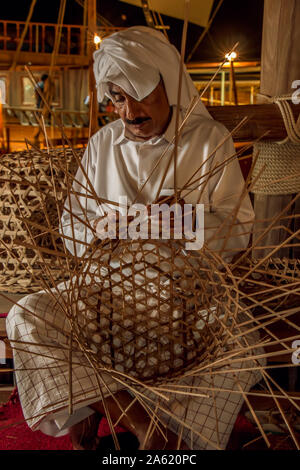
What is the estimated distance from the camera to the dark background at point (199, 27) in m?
8.06

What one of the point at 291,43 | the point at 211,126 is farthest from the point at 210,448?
the point at 291,43

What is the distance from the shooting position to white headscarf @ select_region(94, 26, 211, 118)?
1.34 m

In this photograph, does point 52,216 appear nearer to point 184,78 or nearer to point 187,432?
point 184,78

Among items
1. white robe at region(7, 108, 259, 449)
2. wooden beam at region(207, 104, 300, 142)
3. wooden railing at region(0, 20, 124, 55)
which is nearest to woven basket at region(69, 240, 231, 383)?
white robe at region(7, 108, 259, 449)

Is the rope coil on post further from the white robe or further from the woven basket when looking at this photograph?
the woven basket

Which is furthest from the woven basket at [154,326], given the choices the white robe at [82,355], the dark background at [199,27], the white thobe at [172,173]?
the dark background at [199,27]

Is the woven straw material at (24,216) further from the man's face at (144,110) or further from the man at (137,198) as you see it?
the man's face at (144,110)

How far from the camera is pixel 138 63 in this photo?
1.34 metres

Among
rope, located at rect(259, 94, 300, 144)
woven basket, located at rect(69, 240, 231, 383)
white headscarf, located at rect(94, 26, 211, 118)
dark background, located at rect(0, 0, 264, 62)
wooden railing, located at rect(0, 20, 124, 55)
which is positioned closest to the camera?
woven basket, located at rect(69, 240, 231, 383)

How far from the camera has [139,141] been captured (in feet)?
4.96

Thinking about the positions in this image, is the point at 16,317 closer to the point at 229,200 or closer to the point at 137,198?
the point at 137,198

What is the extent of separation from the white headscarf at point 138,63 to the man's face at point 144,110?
0.08 ft

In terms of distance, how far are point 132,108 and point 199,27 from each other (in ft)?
27.2
